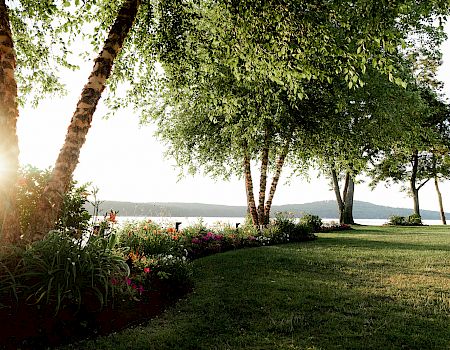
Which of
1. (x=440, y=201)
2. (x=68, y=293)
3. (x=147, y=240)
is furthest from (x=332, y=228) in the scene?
(x=440, y=201)

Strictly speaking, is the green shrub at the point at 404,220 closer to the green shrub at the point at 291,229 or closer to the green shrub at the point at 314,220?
the green shrub at the point at 314,220

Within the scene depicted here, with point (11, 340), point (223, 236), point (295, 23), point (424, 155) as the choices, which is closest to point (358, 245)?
point (223, 236)

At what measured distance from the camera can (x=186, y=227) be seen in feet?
46.9

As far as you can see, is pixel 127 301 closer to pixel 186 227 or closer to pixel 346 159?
pixel 186 227

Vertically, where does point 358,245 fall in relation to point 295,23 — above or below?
below

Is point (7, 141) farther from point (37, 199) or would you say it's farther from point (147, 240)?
point (147, 240)

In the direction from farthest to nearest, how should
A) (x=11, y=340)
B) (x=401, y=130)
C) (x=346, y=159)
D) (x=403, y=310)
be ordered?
(x=401, y=130)
(x=346, y=159)
(x=403, y=310)
(x=11, y=340)

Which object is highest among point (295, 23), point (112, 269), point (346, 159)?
point (295, 23)

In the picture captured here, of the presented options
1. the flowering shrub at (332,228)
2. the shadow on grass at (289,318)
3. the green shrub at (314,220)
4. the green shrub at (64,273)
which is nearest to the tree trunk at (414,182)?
the flowering shrub at (332,228)

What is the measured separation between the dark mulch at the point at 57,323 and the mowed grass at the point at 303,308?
0.24 metres

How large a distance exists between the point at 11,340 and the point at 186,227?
33.1 ft

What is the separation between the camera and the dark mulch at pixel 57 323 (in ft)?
14.2

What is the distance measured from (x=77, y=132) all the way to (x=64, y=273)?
2543mm

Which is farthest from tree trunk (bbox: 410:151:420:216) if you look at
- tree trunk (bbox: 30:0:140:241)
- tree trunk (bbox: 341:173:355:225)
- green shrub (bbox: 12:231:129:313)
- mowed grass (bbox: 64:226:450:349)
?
green shrub (bbox: 12:231:129:313)
